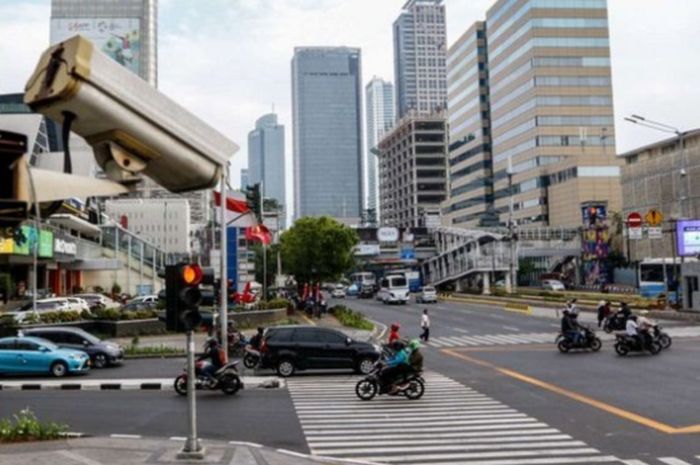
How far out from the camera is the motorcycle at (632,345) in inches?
1059

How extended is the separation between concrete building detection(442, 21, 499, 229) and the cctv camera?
116818mm

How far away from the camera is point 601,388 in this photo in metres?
19.2

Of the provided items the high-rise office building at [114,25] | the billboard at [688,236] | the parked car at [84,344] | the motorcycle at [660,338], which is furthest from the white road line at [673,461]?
the high-rise office building at [114,25]

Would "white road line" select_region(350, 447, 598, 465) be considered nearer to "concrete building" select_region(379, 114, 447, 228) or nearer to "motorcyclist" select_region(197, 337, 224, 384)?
"motorcyclist" select_region(197, 337, 224, 384)

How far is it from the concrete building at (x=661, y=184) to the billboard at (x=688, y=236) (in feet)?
64.6

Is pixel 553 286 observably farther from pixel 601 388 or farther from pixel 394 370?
pixel 394 370

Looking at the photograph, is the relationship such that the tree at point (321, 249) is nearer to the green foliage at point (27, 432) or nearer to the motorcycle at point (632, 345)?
the motorcycle at point (632, 345)

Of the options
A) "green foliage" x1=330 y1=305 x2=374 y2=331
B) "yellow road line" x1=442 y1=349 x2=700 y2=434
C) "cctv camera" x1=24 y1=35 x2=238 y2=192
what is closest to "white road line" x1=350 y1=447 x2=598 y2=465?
"yellow road line" x1=442 y1=349 x2=700 y2=434

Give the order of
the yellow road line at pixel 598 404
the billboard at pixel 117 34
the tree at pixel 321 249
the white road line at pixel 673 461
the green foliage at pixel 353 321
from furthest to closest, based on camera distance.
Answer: the billboard at pixel 117 34, the tree at pixel 321 249, the green foliage at pixel 353 321, the yellow road line at pixel 598 404, the white road line at pixel 673 461

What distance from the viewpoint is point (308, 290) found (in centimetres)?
6038

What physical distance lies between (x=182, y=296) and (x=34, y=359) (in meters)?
15.0

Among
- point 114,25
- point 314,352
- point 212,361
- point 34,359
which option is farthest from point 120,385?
point 114,25

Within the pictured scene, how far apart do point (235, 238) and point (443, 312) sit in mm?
20149

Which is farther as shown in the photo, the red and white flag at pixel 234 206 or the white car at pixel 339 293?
the white car at pixel 339 293
